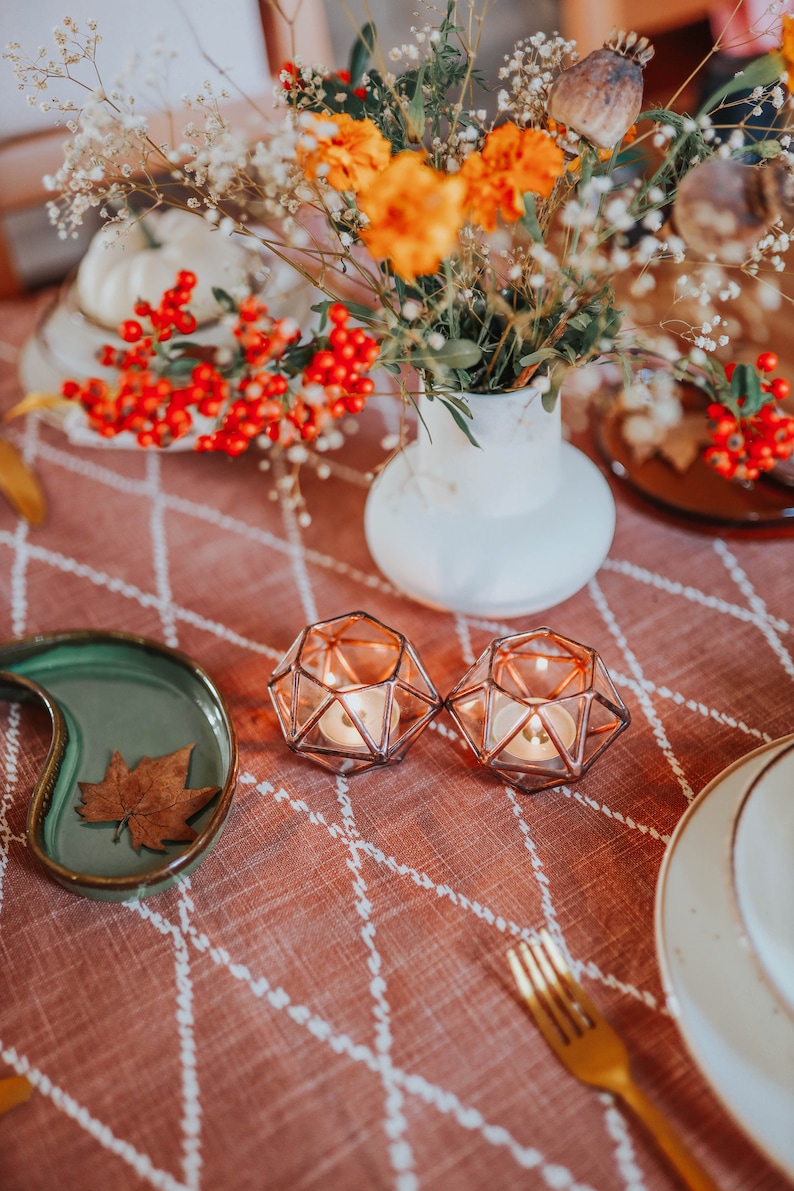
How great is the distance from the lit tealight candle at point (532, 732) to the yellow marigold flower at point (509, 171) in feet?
1.12

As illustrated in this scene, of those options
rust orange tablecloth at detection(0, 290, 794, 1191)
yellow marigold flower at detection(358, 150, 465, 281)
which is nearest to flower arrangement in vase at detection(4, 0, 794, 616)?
yellow marigold flower at detection(358, 150, 465, 281)

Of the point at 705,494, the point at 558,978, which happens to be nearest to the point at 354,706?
the point at 558,978

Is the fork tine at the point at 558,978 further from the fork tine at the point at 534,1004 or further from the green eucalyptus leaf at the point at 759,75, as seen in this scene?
the green eucalyptus leaf at the point at 759,75

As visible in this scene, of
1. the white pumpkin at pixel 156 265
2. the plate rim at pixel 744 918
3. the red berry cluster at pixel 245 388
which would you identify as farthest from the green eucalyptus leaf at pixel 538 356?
the white pumpkin at pixel 156 265

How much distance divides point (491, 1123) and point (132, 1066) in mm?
237

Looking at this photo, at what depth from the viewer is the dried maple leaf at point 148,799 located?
622mm

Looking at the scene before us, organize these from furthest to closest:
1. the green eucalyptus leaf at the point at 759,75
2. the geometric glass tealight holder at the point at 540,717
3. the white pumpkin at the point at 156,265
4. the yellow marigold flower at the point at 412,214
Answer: the white pumpkin at the point at 156,265
the geometric glass tealight holder at the point at 540,717
the green eucalyptus leaf at the point at 759,75
the yellow marigold flower at the point at 412,214

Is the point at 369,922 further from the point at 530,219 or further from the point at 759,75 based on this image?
the point at 759,75

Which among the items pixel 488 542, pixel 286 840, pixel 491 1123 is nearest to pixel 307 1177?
pixel 491 1123

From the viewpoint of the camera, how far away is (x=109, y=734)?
0.69 metres

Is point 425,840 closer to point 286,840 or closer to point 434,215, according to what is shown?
point 286,840

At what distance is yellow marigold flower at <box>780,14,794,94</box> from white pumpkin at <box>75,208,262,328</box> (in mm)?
550

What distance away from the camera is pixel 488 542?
2.31 ft

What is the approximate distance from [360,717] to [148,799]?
0.59 feet
